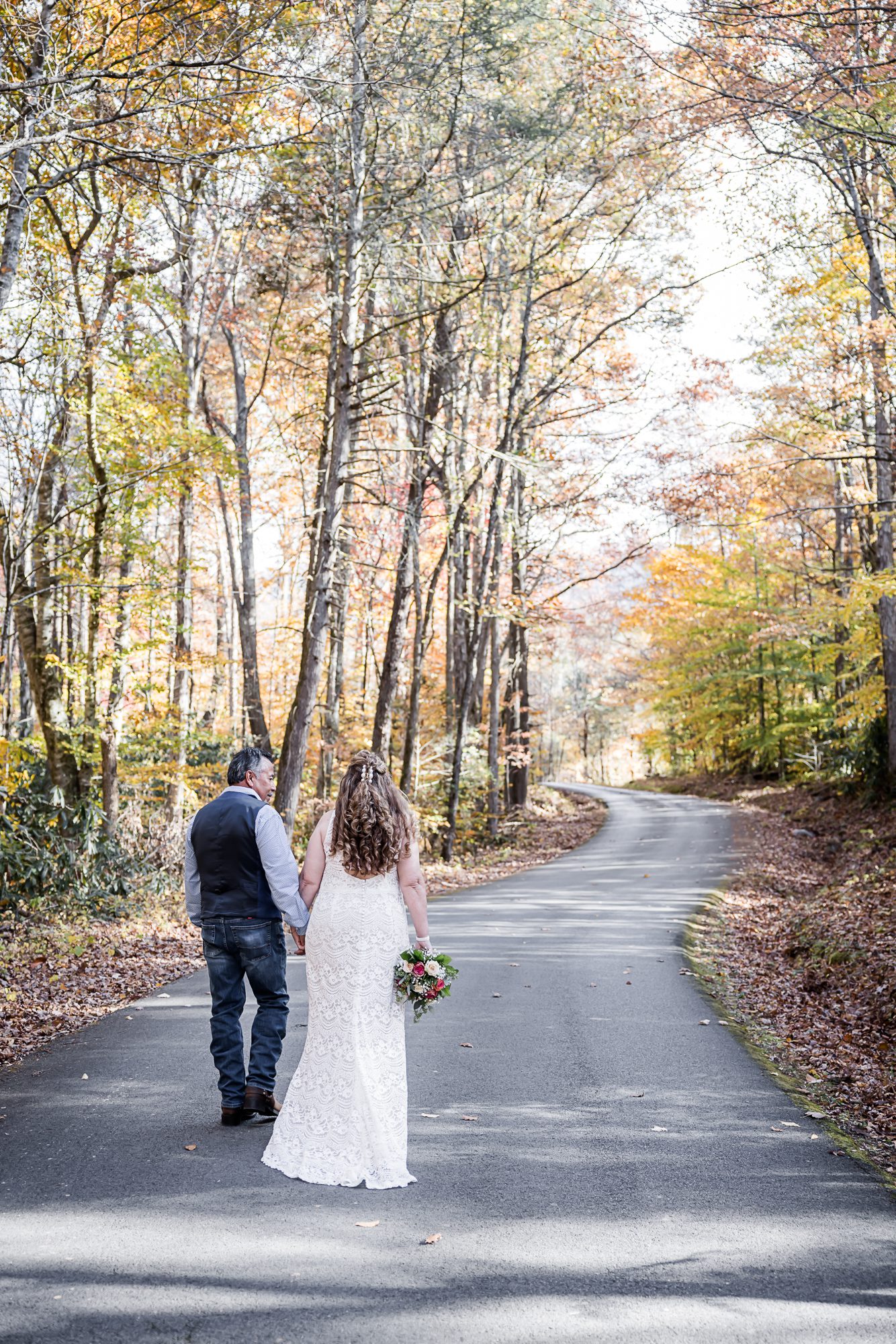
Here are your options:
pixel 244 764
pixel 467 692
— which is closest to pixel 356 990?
pixel 244 764

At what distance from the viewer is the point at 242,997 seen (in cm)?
557

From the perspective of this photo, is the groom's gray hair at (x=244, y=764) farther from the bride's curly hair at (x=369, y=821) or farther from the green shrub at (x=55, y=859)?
the green shrub at (x=55, y=859)

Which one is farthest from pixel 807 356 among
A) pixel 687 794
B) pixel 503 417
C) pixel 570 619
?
pixel 687 794

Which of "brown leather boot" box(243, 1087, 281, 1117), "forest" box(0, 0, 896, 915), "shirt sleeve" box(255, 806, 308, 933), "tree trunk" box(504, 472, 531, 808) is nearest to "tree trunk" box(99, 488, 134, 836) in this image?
"forest" box(0, 0, 896, 915)

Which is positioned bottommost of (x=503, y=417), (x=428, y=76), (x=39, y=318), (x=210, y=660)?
(x=210, y=660)

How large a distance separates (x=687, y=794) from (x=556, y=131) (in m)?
28.2

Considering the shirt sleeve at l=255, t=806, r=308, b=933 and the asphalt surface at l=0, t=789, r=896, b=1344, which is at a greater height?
the shirt sleeve at l=255, t=806, r=308, b=933

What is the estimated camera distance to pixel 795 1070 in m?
7.01

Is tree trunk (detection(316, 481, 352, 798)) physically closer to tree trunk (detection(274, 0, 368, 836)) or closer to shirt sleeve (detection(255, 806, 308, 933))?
tree trunk (detection(274, 0, 368, 836))

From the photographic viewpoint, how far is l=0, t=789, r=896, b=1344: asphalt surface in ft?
11.4

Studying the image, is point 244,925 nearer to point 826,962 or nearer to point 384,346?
point 826,962

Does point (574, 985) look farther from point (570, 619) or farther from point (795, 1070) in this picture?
point (570, 619)

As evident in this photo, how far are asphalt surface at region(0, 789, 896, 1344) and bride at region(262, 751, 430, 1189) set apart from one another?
8.1 inches

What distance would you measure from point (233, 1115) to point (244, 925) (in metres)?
0.98
